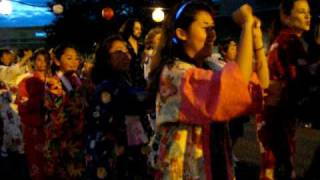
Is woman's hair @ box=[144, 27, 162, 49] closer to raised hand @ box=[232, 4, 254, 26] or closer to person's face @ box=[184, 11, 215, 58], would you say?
person's face @ box=[184, 11, 215, 58]

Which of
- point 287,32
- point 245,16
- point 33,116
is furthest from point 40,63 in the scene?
point 245,16

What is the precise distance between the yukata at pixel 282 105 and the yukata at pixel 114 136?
97 centimetres

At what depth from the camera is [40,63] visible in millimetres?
7375

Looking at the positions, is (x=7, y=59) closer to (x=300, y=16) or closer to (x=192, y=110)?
(x=300, y=16)

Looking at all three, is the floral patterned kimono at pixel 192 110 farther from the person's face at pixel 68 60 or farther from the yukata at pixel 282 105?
the person's face at pixel 68 60

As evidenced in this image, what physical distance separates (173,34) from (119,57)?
108cm

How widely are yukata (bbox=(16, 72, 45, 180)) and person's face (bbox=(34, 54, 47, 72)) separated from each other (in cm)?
9

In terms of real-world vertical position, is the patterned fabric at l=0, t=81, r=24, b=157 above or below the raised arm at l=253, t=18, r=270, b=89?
below

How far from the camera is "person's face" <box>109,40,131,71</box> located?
4.14 m

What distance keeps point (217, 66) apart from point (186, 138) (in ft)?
2.03

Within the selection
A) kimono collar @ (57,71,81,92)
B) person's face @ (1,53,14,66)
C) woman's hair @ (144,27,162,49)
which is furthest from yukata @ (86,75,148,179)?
person's face @ (1,53,14,66)

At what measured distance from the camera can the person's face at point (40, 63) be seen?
7.29 metres

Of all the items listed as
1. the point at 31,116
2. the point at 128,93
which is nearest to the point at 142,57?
the point at 31,116

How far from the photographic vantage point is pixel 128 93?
394 centimetres
